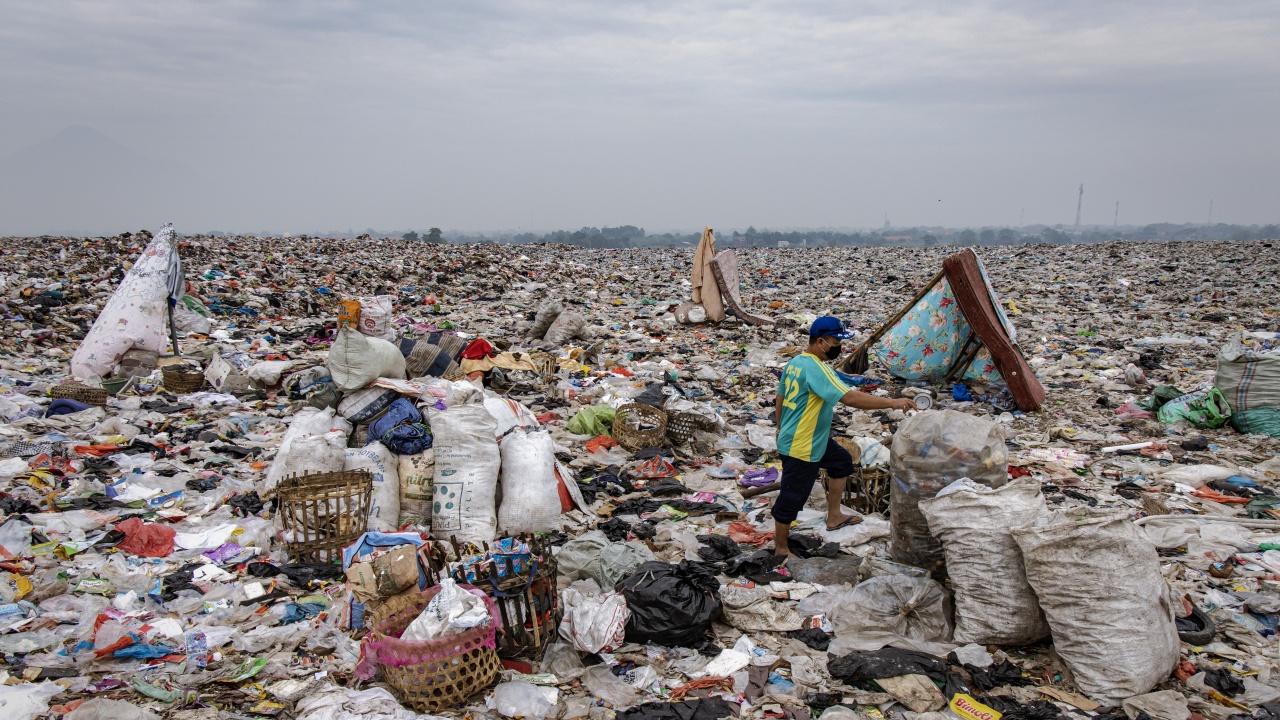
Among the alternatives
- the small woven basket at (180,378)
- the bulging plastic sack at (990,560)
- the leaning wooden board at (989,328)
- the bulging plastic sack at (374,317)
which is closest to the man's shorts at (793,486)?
the bulging plastic sack at (990,560)

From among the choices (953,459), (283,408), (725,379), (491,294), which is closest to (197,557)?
(283,408)

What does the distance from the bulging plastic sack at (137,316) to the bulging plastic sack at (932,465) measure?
6.45 m

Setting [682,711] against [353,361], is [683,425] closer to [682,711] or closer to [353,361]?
[353,361]

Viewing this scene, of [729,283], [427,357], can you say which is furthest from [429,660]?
[729,283]

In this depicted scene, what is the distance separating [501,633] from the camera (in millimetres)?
2750

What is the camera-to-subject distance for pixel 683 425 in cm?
554

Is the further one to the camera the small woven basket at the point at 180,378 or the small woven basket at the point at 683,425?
the small woven basket at the point at 180,378

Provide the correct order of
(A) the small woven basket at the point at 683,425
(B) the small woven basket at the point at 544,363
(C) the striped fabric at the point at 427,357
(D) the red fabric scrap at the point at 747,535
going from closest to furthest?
(D) the red fabric scrap at the point at 747,535 < (A) the small woven basket at the point at 683,425 < (C) the striped fabric at the point at 427,357 < (B) the small woven basket at the point at 544,363

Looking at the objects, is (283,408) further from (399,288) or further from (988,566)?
(399,288)

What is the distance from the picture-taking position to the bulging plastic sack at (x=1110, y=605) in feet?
8.05

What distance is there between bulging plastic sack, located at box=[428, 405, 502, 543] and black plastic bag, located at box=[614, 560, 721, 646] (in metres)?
1.03

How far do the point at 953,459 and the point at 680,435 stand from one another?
2.72 m

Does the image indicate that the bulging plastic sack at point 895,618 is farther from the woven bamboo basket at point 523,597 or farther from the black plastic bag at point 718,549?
the woven bamboo basket at point 523,597

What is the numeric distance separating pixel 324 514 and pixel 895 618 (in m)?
2.74
